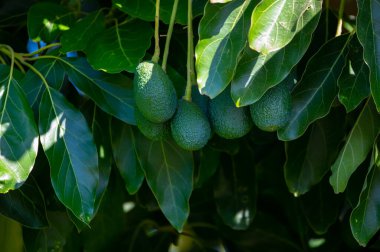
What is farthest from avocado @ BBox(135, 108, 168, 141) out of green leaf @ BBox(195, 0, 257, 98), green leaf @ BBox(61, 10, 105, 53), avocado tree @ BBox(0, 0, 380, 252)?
green leaf @ BBox(61, 10, 105, 53)

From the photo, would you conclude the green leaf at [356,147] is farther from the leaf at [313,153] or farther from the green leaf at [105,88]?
the green leaf at [105,88]

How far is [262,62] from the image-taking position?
46.5 inches

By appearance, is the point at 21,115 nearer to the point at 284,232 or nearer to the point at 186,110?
the point at 186,110

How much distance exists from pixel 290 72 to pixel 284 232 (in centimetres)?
88

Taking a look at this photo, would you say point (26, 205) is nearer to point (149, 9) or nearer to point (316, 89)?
point (149, 9)

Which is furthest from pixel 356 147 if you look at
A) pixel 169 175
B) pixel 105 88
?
pixel 105 88

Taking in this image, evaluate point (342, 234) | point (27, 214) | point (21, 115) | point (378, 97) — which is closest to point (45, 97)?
point (21, 115)

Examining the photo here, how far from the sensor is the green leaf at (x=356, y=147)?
1292 millimetres

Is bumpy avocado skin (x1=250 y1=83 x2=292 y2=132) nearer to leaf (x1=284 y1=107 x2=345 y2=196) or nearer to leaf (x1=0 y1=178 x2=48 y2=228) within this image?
leaf (x1=284 y1=107 x2=345 y2=196)

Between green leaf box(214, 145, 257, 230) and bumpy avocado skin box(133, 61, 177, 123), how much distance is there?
606 mm

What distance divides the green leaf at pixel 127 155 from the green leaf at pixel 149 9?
20 centimetres

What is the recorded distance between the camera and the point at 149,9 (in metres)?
1.39

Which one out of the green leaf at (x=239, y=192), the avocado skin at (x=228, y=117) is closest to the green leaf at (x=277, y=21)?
the avocado skin at (x=228, y=117)

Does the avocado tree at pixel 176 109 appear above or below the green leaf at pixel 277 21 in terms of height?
below
